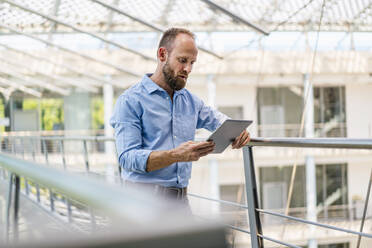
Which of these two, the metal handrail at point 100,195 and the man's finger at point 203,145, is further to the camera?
the man's finger at point 203,145

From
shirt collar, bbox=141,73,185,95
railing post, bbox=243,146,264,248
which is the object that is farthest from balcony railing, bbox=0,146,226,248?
railing post, bbox=243,146,264,248

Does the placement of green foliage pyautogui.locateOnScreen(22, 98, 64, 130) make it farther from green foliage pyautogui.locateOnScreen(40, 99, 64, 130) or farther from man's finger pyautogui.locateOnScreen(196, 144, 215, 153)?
man's finger pyautogui.locateOnScreen(196, 144, 215, 153)

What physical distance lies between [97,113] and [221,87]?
8.57ft

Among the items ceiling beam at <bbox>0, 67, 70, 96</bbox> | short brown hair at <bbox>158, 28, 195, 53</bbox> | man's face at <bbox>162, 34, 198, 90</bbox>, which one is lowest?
man's face at <bbox>162, 34, 198, 90</bbox>

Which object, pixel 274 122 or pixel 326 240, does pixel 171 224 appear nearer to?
pixel 326 240

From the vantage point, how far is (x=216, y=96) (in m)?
9.95

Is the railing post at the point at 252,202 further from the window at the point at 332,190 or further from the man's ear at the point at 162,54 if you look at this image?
the window at the point at 332,190

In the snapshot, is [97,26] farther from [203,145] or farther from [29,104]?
[203,145]

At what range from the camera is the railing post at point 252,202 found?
4.60 ft

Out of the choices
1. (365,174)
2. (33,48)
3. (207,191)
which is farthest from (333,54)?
(33,48)

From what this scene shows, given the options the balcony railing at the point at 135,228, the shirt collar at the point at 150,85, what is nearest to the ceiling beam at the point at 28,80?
the shirt collar at the point at 150,85

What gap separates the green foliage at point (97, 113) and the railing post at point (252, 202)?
8918 millimetres

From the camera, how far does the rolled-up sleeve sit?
108cm

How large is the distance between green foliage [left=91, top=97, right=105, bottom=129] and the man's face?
915 cm
